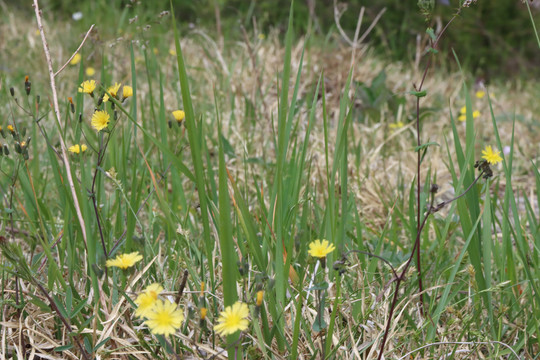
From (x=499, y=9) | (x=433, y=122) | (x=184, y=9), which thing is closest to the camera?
(x=433, y=122)

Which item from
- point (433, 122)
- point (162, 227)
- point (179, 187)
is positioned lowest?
point (433, 122)

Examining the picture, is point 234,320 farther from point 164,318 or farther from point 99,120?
point 99,120

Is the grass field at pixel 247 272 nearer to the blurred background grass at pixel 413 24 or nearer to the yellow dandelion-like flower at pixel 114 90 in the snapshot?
the yellow dandelion-like flower at pixel 114 90

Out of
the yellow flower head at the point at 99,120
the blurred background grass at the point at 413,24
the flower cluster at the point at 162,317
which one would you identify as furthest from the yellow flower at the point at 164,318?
the blurred background grass at the point at 413,24

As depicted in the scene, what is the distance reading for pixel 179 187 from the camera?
4.89 feet

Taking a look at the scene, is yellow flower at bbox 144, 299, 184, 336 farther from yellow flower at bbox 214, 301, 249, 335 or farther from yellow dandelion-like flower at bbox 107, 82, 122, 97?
yellow dandelion-like flower at bbox 107, 82, 122, 97

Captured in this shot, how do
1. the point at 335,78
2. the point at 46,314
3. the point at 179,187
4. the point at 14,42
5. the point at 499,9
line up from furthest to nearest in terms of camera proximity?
the point at 499,9
the point at 14,42
the point at 335,78
the point at 179,187
the point at 46,314

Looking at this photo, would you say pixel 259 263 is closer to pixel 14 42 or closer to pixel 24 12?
pixel 14 42

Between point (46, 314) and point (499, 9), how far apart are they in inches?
231

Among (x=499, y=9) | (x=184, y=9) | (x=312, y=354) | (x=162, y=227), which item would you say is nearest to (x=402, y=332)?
(x=312, y=354)

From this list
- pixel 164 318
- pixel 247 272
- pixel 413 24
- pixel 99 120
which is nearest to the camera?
pixel 164 318

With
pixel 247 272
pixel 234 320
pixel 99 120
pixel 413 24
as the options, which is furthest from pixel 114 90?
pixel 413 24

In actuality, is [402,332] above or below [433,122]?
above

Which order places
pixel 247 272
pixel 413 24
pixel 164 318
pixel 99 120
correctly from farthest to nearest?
pixel 413 24 < pixel 99 120 < pixel 247 272 < pixel 164 318
